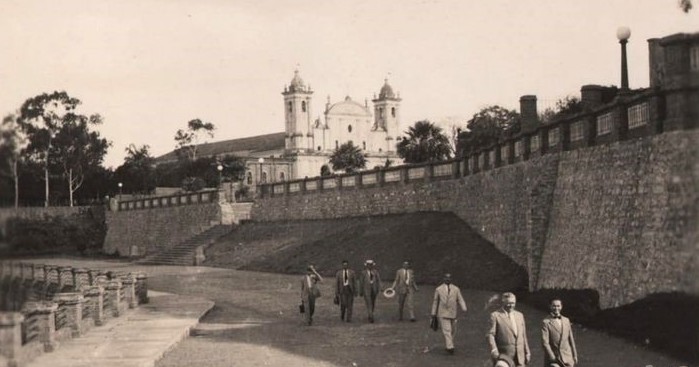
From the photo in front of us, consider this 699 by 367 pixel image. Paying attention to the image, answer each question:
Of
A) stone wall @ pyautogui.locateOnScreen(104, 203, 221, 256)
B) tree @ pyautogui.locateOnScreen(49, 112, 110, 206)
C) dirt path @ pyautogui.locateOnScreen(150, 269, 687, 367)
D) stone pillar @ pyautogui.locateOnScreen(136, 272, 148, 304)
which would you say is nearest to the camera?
dirt path @ pyautogui.locateOnScreen(150, 269, 687, 367)

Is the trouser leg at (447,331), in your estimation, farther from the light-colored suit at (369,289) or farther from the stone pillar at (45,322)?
the stone pillar at (45,322)

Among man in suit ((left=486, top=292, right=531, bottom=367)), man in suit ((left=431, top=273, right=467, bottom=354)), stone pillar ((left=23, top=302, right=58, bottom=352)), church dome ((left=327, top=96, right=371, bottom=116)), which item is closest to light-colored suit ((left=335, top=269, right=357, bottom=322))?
man in suit ((left=431, top=273, right=467, bottom=354))

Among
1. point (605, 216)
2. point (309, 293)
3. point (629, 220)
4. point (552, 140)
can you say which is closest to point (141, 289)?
point (309, 293)

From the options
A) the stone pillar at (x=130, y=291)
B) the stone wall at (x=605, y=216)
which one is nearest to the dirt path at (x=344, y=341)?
the stone wall at (x=605, y=216)

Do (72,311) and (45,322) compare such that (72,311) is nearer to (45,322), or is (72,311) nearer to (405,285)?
(45,322)

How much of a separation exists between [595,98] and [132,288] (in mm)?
13605

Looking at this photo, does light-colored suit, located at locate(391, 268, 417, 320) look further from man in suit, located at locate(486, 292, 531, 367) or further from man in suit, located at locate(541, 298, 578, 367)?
man in suit, located at locate(541, 298, 578, 367)

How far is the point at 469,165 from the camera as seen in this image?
119ft

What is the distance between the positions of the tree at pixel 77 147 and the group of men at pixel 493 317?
5014cm

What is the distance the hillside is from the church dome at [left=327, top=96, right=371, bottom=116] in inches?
3364

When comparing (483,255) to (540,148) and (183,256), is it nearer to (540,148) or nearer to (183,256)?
(540,148)

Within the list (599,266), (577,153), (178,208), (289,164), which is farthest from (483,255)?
(289,164)

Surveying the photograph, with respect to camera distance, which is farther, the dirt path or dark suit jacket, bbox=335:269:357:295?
dark suit jacket, bbox=335:269:357:295

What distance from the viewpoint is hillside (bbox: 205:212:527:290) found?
28.9 m
